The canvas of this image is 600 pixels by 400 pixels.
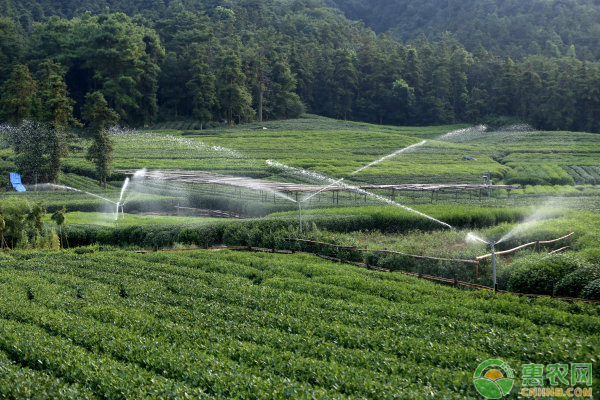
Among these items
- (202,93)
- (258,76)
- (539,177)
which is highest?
(258,76)

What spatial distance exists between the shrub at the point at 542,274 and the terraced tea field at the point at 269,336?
1748 mm

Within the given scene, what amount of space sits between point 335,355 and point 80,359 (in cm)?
483

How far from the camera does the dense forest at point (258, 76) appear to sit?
68.8 metres

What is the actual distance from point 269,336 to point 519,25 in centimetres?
13053

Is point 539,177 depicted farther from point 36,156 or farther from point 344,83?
point 344,83

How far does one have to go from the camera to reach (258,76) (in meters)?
77.1

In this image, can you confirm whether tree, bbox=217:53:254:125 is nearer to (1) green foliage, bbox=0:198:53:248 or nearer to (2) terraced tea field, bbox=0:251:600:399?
(1) green foliage, bbox=0:198:53:248

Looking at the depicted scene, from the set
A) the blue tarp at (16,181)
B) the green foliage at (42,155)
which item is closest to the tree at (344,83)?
the green foliage at (42,155)

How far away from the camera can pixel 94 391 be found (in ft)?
29.5

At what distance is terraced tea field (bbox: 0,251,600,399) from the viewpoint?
8.81 metres

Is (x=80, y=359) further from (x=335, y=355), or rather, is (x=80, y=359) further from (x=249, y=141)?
(x=249, y=141)

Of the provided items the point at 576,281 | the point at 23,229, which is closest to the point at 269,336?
→ the point at 576,281

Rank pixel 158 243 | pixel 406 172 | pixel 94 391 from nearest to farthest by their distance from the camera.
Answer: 1. pixel 94 391
2. pixel 158 243
3. pixel 406 172

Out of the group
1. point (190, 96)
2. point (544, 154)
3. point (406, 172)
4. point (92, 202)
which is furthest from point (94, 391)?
point (190, 96)
